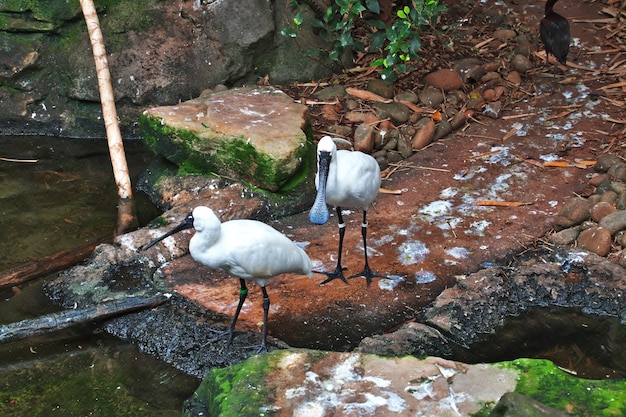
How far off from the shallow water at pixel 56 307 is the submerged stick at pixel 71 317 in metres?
0.12

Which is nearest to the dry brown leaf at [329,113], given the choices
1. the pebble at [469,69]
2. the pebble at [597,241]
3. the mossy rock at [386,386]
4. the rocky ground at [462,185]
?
the rocky ground at [462,185]

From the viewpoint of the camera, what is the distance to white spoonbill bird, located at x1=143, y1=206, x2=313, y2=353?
418 cm

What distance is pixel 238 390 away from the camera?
3324 millimetres

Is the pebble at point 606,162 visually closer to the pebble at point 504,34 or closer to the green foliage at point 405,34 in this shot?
the green foliage at point 405,34

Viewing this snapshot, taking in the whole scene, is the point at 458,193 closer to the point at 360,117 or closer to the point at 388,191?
the point at 388,191

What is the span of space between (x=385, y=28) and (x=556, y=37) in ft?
5.79

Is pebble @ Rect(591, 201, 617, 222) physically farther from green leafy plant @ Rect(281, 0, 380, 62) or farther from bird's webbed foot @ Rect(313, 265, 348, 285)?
green leafy plant @ Rect(281, 0, 380, 62)

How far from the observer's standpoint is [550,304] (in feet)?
15.7

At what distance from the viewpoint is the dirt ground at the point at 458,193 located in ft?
16.0

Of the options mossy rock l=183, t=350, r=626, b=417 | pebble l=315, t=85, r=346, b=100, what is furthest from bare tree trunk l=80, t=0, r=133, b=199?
mossy rock l=183, t=350, r=626, b=417

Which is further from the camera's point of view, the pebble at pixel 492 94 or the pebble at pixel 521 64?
the pebble at pixel 521 64

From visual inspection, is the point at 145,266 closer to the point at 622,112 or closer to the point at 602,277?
the point at 602,277

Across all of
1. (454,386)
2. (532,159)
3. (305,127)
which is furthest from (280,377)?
(532,159)

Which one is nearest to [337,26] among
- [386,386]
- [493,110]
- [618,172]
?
[493,110]
